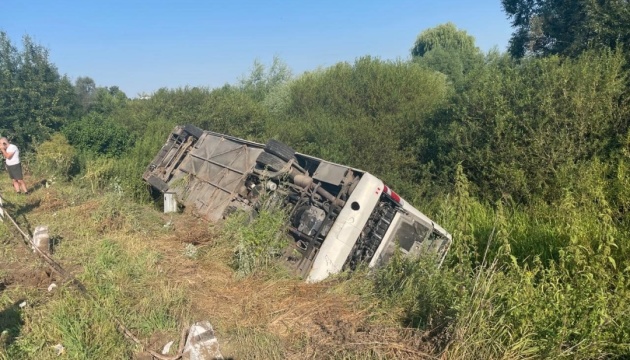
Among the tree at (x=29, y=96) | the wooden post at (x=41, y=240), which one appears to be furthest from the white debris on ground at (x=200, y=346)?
the tree at (x=29, y=96)

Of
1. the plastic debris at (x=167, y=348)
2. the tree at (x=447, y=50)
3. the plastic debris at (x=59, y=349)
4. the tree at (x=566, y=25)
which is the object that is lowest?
the plastic debris at (x=59, y=349)

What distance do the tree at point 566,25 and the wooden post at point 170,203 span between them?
10.8m

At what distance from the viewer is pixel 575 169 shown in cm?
960

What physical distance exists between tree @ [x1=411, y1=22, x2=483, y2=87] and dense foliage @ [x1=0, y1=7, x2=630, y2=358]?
1658cm

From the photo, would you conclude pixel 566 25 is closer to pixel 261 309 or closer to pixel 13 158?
pixel 261 309

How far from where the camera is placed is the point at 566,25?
1617 cm

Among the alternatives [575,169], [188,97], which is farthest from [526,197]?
[188,97]

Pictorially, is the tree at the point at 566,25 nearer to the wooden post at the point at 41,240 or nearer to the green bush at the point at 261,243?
the green bush at the point at 261,243

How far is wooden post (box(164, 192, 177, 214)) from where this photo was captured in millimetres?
9375

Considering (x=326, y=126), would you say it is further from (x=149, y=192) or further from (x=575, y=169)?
(x=575, y=169)

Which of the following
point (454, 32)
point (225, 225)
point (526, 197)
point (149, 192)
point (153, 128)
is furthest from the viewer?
point (454, 32)

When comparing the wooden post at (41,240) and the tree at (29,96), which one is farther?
the tree at (29,96)

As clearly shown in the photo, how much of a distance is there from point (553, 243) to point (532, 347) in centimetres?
342

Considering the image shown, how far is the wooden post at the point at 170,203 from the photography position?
9375mm
